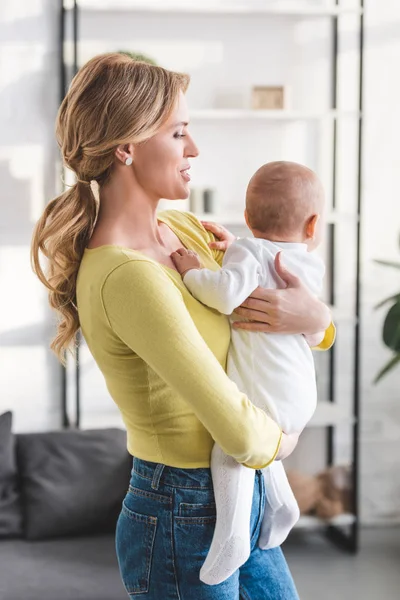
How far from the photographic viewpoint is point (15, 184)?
3.61 m

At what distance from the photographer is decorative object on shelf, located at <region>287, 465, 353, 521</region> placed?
367cm

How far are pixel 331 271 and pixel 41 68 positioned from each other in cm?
155

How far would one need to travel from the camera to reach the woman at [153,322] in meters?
1.27

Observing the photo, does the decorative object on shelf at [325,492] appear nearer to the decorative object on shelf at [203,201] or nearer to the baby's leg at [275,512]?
the decorative object on shelf at [203,201]

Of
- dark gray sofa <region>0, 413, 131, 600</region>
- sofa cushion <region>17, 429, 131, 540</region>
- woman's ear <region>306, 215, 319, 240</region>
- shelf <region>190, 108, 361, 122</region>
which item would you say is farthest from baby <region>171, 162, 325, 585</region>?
shelf <region>190, 108, 361, 122</region>

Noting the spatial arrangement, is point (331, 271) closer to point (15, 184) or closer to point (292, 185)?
point (15, 184)

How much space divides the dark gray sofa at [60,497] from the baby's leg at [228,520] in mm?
1547

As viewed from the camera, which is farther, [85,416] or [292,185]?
[85,416]

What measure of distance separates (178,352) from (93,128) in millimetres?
390

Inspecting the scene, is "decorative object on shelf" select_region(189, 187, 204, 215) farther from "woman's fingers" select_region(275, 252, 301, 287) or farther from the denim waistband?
the denim waistband

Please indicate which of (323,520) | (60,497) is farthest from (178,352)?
(323,520)

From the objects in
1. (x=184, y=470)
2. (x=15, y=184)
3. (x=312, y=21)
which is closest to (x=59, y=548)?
(x=15, y=184)

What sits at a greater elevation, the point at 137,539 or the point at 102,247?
the point at 102,247

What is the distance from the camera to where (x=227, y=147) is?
12.4ft
